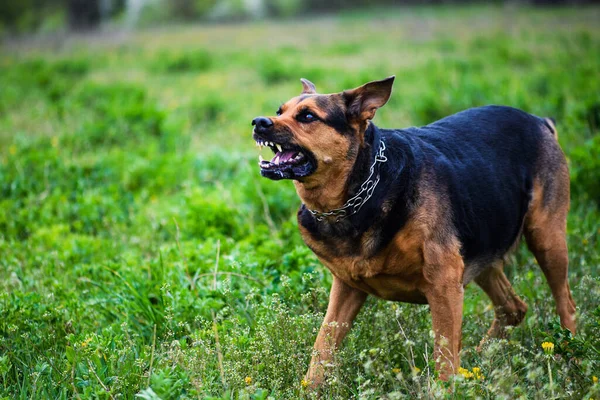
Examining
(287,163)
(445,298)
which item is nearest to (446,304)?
(445,298)

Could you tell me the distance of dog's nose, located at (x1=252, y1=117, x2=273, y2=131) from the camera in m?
3.75

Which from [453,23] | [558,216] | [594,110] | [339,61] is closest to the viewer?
[558,216]

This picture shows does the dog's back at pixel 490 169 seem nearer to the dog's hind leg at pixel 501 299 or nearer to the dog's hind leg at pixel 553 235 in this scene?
the dog's hind leg at pixel 553 235

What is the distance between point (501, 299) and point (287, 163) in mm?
2162

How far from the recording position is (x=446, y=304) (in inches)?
147

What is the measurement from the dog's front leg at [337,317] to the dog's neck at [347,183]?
0.56 metres

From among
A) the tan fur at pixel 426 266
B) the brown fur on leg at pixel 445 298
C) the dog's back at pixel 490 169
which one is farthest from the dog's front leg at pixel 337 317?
the dog's back at pixel 490 169

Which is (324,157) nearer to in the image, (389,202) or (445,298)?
(389,202)

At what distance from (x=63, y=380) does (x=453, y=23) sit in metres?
22.4

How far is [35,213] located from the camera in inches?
270

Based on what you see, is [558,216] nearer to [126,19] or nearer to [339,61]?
[339,61]

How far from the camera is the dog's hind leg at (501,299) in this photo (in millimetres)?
4793

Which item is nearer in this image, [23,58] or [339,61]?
[339,61]

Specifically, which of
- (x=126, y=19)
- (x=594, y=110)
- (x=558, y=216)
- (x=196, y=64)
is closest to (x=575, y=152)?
(x=594, y=110)
